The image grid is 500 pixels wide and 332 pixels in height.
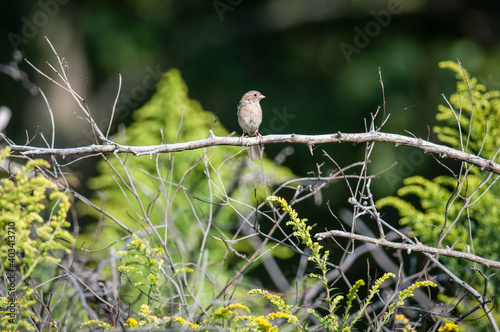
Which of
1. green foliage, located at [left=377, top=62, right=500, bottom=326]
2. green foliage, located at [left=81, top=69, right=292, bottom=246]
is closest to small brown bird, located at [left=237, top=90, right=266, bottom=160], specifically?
green foliage, located at [left=81, top=69, right=292, bottom=246]

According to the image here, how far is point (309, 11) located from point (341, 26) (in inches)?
23.5

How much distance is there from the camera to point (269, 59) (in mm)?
8656

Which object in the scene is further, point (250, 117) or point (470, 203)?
point (250, 117)

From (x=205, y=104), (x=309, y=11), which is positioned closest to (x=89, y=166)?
(x=205, y=104)

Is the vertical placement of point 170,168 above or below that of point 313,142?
below

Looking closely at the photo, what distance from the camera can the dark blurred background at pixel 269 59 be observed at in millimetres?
7062

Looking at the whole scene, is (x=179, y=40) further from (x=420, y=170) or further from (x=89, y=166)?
(x=420, y=170)

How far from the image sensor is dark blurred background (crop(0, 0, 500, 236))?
7062mm

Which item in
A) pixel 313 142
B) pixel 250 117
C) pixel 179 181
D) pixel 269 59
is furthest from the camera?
pixel 269 59

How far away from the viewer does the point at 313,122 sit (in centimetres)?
766

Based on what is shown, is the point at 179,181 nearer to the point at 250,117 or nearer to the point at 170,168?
the point at 170,168

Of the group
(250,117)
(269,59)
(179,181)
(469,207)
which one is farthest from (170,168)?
(269,59)

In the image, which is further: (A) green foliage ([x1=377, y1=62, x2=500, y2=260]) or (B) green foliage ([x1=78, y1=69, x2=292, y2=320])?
(B) green foliage ([x1=78, y1=69, x2=292, y2=320])

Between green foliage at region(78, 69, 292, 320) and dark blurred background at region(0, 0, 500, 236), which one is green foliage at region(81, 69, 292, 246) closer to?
green foliage at region(78, 69, 292, 320)
